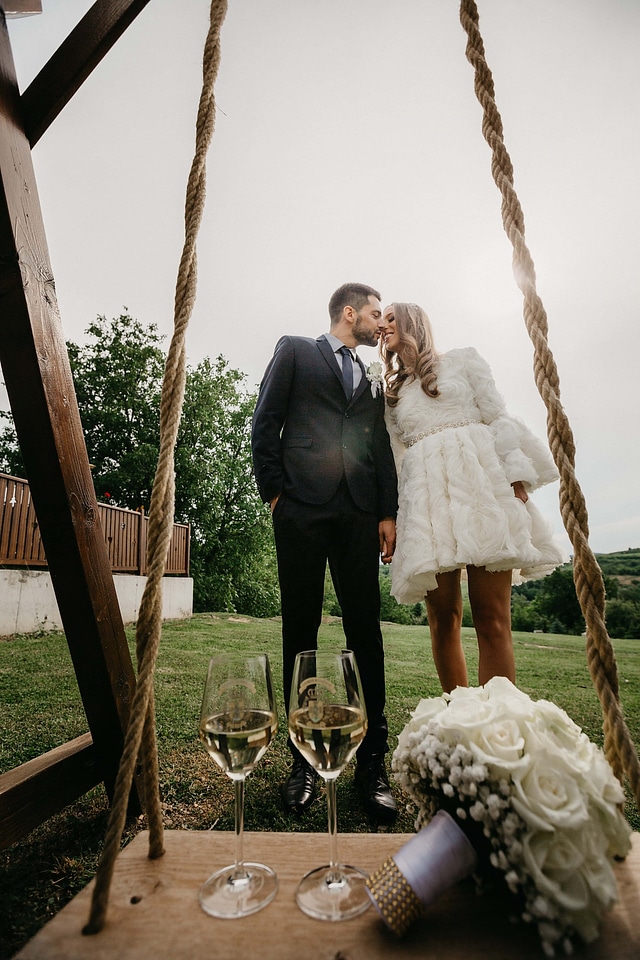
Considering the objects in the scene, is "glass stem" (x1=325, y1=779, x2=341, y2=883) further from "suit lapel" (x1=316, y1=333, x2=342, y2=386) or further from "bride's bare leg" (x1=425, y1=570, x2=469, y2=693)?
"suit lapel" (x1=316, y1=333, x2=342, y2=386)

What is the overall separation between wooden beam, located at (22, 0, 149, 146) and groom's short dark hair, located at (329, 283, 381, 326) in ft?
5.64

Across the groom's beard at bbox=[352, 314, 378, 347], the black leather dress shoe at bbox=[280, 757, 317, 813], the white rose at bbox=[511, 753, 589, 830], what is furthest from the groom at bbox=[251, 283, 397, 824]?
the white rose at bbox=[511, 753, 589, 830]

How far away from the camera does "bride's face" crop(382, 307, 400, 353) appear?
2.68m

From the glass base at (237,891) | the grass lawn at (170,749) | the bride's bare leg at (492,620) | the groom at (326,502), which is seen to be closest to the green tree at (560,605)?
the grass lawn at (170,749)

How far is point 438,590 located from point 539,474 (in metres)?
0.75

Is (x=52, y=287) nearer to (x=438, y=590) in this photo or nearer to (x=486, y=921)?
(x=486, y=921)

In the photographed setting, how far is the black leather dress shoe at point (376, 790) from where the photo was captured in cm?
180

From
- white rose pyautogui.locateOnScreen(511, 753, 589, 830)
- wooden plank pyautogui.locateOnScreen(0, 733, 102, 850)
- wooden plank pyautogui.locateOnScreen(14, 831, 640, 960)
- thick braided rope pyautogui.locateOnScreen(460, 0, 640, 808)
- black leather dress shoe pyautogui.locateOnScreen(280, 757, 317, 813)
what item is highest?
thick braided rope pyautogui.locateOnScreen(460, 0, 640, 808)

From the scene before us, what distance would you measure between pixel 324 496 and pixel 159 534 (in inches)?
61.4

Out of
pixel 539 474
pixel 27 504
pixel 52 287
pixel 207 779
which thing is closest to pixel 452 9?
pixel 52 287

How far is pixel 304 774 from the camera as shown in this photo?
199 centimetres

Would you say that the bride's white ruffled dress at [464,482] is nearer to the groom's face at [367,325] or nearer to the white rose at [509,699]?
the groom's face at [367,325]

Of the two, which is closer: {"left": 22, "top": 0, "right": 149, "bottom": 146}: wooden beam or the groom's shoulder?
{"left": 22, "top": 0, "right": 149, "bottom": 146}: wooden beam

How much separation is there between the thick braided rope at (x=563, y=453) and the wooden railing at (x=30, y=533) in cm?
617
